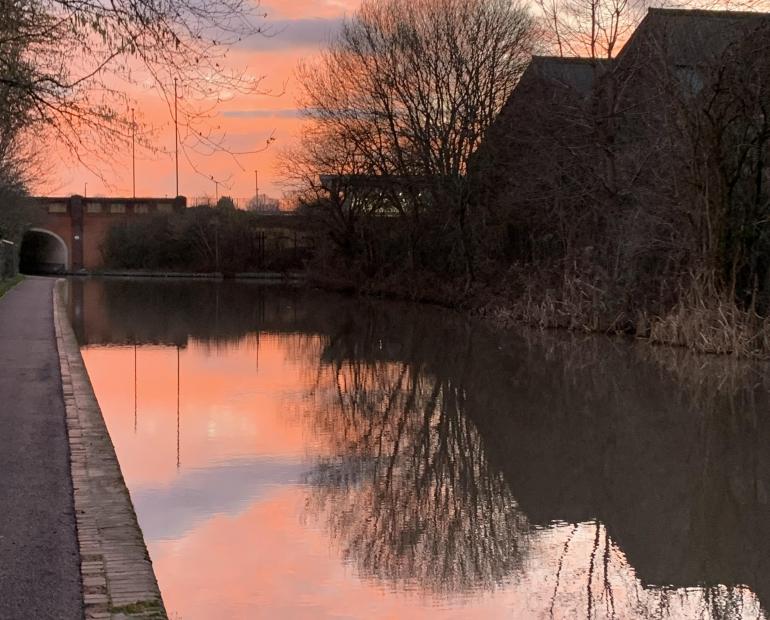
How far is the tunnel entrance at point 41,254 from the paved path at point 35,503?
194 ft

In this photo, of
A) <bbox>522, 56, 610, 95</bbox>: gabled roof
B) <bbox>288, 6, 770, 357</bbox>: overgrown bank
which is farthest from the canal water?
<bbox>522, 56, 610, 95</bbox>: gabled roof

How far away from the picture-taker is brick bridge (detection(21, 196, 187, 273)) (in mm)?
64562

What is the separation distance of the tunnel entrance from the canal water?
54122mm

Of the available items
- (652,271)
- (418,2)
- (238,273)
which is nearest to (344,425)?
(652,271)

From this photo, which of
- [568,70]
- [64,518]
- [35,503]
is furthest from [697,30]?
[64,518]

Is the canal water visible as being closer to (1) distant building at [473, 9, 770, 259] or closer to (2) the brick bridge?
(1) distant building at [473, 9, 770, 259]

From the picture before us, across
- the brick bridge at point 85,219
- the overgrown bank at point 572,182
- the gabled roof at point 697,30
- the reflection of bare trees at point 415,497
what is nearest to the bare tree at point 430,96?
the overgrown bank at point 572,182

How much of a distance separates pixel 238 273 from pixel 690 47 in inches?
1704

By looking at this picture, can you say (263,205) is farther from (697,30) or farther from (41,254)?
(697,30)

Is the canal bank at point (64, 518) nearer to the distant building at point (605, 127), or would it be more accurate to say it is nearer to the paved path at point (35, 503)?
the paved path at point (35, 503)

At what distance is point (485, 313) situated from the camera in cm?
2750

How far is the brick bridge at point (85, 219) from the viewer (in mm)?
64562

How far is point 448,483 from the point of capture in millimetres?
8609

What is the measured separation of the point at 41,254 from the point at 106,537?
70.4 m
